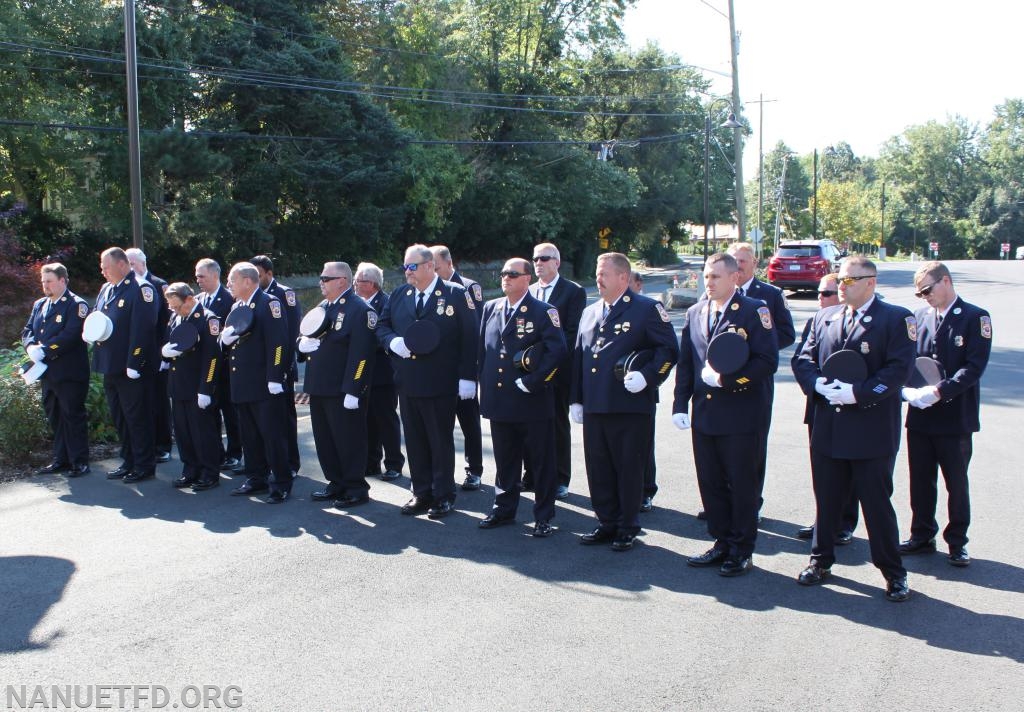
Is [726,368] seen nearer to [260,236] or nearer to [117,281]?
[117,281]

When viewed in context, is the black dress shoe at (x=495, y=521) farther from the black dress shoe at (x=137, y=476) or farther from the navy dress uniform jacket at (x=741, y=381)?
the black dress shoe at (x=137, y=476)

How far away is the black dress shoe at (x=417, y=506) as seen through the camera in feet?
23.7

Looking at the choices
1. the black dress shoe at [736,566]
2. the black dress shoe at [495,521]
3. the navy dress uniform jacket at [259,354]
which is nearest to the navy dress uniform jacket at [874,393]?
the black dress shoe at [736,566]

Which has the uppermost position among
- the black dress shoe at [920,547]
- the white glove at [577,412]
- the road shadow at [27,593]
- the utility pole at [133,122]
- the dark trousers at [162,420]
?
the utility pole at [133,122]

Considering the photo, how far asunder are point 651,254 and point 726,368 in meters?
57.2

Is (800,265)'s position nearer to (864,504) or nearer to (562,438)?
(562,438)

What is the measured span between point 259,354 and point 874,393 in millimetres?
4915

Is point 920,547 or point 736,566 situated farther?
point 920,547

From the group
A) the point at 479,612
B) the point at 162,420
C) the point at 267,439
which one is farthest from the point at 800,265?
the point at 479,612

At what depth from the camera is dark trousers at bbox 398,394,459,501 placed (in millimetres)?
7156

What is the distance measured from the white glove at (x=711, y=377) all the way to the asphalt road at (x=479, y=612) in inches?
47.4

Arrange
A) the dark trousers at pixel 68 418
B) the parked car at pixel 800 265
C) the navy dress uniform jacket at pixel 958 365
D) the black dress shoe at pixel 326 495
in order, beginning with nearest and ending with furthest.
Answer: the navy dress uniform jacket at pixel 958 365 → the black dress shoe at pixel 326 495 → the dark trousers at pixel 68 418 → the parked car at pixel 800 265

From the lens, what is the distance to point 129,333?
8477mm

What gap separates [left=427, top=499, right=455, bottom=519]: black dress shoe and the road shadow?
98.9 inches
